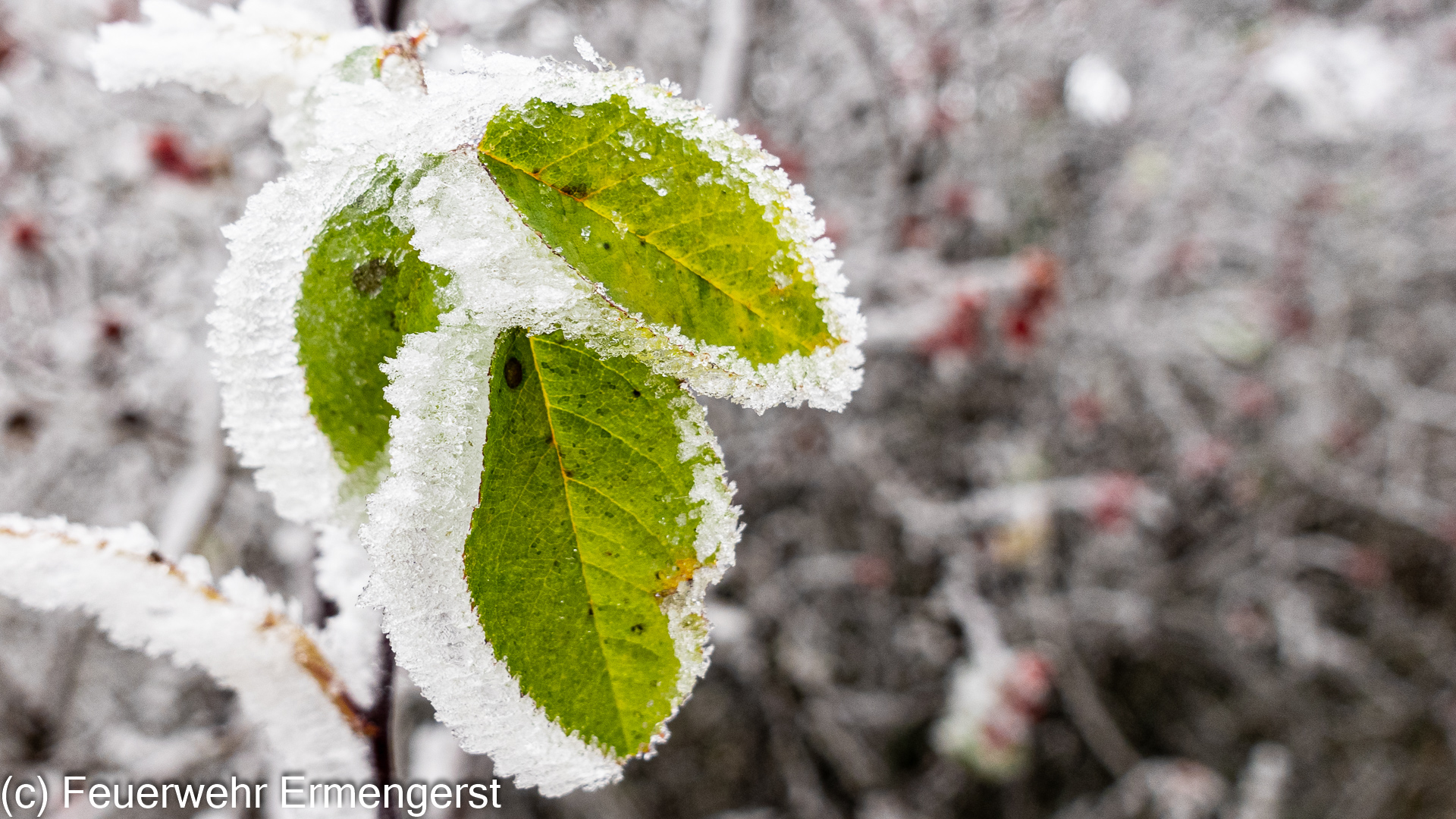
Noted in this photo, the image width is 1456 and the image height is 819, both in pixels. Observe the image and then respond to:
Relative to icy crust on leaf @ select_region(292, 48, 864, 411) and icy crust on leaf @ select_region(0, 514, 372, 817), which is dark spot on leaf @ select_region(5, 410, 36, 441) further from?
icy crust on leaf @ select_region(292, 48, 864, 411)

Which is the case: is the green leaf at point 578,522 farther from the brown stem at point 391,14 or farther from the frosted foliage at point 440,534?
the brown stem at point 391,14

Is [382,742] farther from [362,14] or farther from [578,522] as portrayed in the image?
[362,14]

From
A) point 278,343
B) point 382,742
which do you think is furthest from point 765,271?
point 382,742

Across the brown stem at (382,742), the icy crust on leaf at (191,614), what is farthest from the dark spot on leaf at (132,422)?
the brown stem at (382,742)

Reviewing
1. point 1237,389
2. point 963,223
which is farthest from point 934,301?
point 1237,389

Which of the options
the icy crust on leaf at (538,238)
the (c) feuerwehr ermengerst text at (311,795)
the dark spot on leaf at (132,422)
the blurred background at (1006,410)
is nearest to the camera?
the icy crust on leaf at (538,238)

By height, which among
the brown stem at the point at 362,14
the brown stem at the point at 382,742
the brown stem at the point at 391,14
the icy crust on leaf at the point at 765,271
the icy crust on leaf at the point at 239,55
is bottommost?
the brown stem at the point at 382,742

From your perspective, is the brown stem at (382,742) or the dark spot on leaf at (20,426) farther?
the dark spot on leaf at (20,426)
